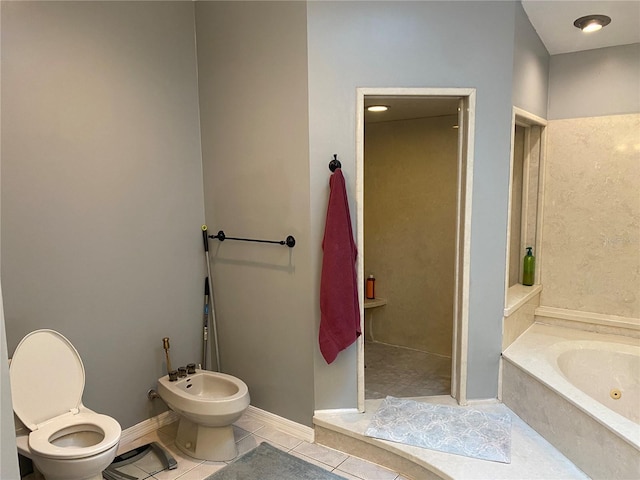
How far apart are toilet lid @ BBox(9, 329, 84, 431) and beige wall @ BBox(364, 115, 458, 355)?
2577 millimetres

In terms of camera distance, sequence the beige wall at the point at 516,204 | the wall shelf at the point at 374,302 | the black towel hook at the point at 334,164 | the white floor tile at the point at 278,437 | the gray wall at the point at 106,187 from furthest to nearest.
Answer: the wall shelf at the point at 374,302, the beige wall at the point at 516,204, the white floor tile at the point at 278,437, the black towel hook at the point at 334,164, the gray wall at the point at 106,187

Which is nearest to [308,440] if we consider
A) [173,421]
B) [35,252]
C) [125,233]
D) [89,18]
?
[173,421]

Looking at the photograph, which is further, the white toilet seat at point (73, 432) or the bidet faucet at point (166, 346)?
the bidet faucet at point (166, 346)

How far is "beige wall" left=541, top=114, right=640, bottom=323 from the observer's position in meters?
2.98

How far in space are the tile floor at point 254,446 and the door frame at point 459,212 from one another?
13.3 inches

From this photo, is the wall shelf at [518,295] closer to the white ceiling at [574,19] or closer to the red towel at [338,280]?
the red towel at [338,280]

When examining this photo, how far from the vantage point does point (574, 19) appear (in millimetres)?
2633

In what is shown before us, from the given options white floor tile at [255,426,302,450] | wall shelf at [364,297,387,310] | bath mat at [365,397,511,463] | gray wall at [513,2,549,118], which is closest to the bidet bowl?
white floor tile at [255,426,302,450]

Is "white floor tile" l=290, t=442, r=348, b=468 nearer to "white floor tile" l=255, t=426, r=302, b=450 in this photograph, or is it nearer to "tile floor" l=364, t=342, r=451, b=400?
"white floor tile" l=255, t=426, r=302, b=450

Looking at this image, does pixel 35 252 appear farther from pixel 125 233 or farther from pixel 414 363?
pixel 414 363

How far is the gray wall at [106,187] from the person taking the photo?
7.27ft

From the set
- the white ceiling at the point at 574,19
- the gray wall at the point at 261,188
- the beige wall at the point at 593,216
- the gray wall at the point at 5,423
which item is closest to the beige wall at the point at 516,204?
the beige wall at the point at 593,216

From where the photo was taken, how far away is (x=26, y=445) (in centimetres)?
201

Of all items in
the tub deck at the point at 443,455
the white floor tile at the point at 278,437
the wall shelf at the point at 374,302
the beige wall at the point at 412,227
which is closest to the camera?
the tub deck at the point at 443,455
